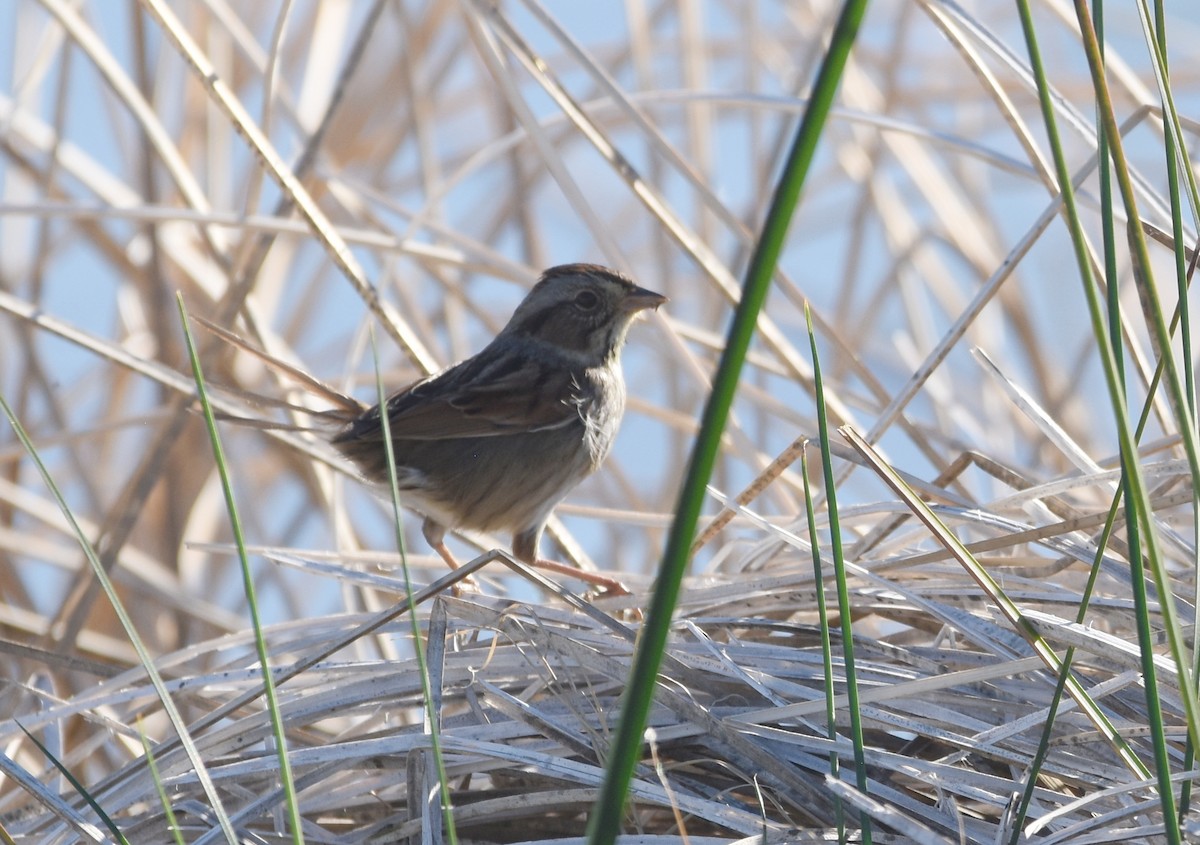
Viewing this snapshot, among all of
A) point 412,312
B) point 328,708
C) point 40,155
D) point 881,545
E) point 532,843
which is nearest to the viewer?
point 532,843

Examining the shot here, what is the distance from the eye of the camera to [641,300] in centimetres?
281

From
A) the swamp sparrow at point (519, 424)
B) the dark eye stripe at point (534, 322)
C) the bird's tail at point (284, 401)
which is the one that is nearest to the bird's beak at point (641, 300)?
the swamp sparrow at point (519, 424)

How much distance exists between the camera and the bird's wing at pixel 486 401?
2682mm

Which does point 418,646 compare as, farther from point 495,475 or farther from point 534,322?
point 534,322

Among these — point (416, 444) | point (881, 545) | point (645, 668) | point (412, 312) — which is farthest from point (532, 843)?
point (412, 312)

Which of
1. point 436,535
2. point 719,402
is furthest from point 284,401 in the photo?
point 719,402

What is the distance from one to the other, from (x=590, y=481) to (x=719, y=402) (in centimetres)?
321

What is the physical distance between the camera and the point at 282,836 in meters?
1.58

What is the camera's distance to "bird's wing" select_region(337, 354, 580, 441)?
8.80 ft

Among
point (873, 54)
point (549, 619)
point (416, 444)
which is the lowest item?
point (549, 619)

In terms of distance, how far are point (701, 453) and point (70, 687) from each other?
2.38m

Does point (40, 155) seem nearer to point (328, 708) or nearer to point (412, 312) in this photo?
point (412, 312)

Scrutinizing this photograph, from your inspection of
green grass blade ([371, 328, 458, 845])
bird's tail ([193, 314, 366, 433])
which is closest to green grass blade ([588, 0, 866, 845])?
green grass blade ([371, 328, 458, 845])

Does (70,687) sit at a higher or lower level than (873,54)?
lower
